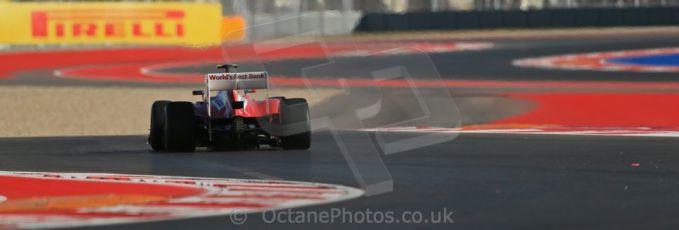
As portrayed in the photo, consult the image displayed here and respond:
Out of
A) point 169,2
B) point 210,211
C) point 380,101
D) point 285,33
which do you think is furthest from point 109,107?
point 285,33

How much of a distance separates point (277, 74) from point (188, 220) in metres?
25.6

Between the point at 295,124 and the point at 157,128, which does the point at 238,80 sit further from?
the point at 157,128

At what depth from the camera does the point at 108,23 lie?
4462 cm

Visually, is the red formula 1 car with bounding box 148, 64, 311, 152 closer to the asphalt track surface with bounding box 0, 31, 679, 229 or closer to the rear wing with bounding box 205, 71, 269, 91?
the rear wing with bounding box 205, 71, 269, 91

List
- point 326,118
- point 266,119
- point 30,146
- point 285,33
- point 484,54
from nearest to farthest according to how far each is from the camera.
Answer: point 266,119
point 30,146
point 326,118
point 484,54
point 285,33

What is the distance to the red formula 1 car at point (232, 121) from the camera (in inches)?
547

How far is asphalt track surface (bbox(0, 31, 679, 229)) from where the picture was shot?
832 centimetres

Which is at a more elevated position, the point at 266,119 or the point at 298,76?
the point at 266,119

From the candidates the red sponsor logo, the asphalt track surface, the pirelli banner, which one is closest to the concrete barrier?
the pirelli banner

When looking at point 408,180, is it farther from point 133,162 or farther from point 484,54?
point 484,54

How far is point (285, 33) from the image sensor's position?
156 feet

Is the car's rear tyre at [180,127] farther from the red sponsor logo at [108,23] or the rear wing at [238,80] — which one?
the red sponsor logo at [108,23]

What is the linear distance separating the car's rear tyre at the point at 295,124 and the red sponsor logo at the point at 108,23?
3044 centimetres

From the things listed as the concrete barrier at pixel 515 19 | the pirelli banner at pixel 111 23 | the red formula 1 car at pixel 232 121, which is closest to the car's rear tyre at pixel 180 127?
the red formula 1 car at pixel 232 121
